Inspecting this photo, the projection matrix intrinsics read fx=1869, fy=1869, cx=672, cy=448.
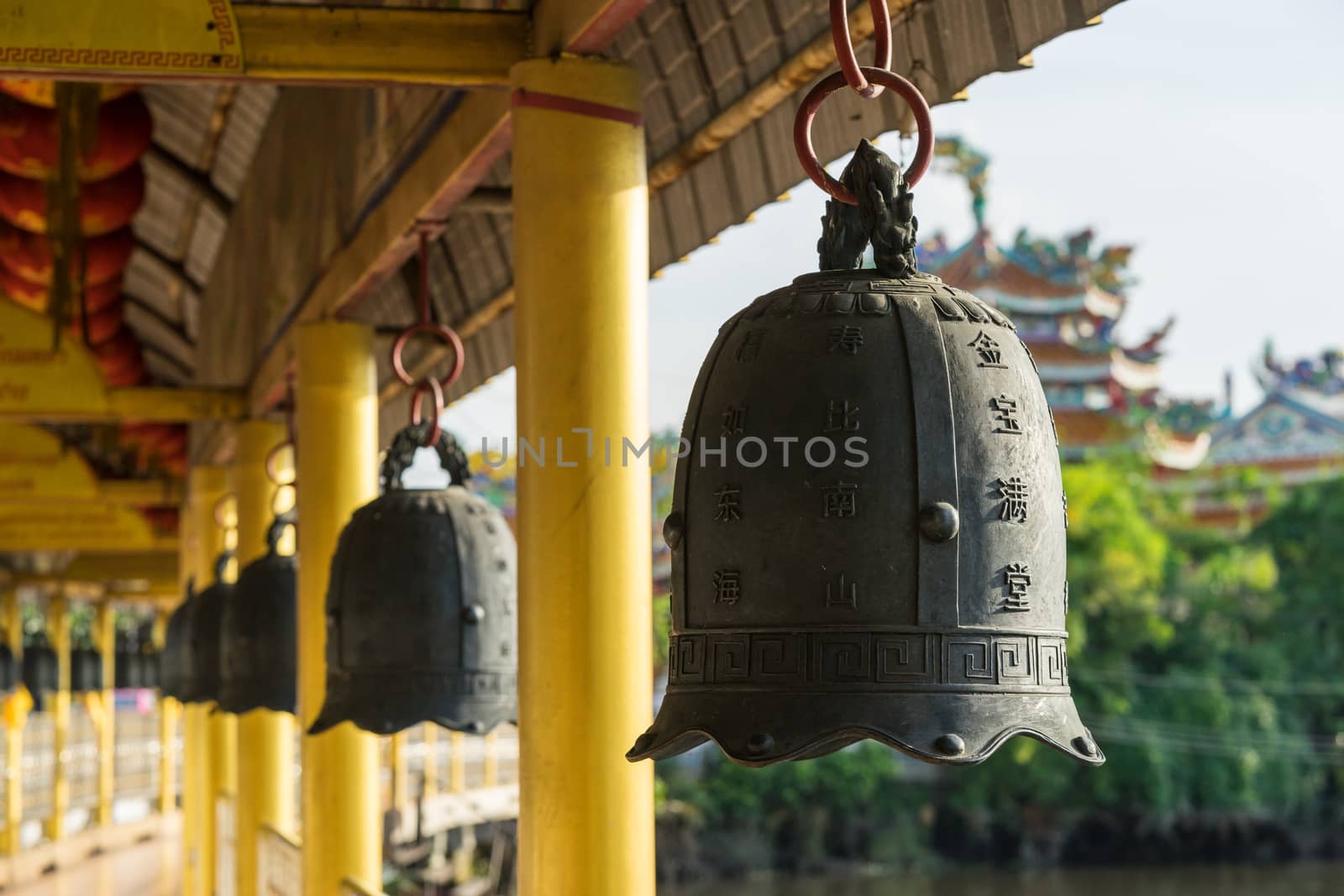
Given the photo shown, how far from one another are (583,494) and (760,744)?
1491mm

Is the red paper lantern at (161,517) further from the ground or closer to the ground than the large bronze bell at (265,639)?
further from the ground

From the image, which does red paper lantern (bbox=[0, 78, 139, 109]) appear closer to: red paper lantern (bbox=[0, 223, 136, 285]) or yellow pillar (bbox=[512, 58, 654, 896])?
red paper lantern (bbox=[0, 223, 136, 285])

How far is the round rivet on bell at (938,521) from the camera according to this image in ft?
6.61

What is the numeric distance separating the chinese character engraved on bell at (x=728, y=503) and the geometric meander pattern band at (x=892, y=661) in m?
0.13

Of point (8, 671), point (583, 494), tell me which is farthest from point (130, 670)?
point (583, 494)

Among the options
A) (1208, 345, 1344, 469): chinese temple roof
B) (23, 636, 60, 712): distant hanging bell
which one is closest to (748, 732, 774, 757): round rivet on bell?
(23, 636, 60, 712): distant hanging bell

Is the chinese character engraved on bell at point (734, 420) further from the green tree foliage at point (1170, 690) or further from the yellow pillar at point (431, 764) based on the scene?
the green tree foliage at point (1170, 690)

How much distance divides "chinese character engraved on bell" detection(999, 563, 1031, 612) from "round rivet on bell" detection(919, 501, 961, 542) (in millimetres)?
89

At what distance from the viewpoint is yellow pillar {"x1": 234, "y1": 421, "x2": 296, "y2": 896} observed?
8383 millimetres

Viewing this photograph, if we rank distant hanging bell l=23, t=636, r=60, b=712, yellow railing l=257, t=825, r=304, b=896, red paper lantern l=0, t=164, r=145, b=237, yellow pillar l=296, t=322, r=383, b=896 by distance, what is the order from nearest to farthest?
yellow pillar l=296, t=322, r=383, b=896 < yellow railing l=257, t=825, r=304, b=896 < red paper lantern l=0, t=164, r=145, b=237 < distant hanging bell l=23, t=636, r=60, b=712

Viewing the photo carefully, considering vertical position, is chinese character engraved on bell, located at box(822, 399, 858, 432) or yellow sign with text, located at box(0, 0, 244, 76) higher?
yellow sign with text, located at box(0, 0, 244, 76)

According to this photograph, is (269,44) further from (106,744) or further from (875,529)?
(106,744)

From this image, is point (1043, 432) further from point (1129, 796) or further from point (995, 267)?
point (995, 267)

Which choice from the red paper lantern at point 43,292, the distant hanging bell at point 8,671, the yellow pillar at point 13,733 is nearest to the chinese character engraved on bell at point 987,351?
the red paper lantern at point 43,292
